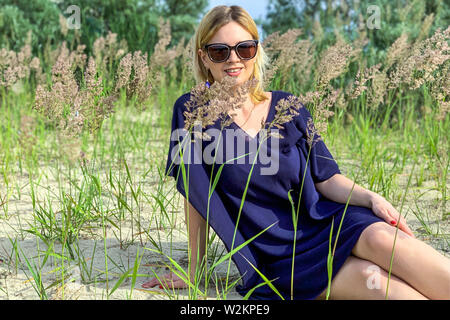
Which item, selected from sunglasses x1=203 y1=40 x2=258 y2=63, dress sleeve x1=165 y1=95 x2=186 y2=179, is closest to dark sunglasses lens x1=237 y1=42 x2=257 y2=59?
sunglasses x1=203 y1=40 x2=258 y2=63

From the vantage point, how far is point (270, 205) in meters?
1.85

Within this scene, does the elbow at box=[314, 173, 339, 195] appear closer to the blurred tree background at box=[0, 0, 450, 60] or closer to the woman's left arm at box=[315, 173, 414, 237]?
the woman's left arm at box=[315, 173, 414, 237]

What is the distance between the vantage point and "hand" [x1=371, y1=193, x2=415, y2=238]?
1.66m

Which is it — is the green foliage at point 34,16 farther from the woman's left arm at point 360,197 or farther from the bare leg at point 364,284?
the bare leg at point 364,284

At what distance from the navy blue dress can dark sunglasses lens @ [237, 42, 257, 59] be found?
23 cm

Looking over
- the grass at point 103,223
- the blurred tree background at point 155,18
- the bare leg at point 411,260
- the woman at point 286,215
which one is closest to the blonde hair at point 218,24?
the woman at point 286,215

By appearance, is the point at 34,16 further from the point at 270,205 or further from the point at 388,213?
the point at 388,213

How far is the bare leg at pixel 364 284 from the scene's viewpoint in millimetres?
1521

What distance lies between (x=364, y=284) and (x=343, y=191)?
14.7 inches

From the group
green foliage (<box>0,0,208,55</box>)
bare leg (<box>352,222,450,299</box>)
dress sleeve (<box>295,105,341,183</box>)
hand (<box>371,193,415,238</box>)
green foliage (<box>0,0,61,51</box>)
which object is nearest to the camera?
bare leg (<box>352,222,450,299</box>)

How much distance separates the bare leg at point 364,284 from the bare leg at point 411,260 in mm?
26

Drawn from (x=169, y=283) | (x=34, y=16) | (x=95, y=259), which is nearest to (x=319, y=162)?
(x=169, y=283)
